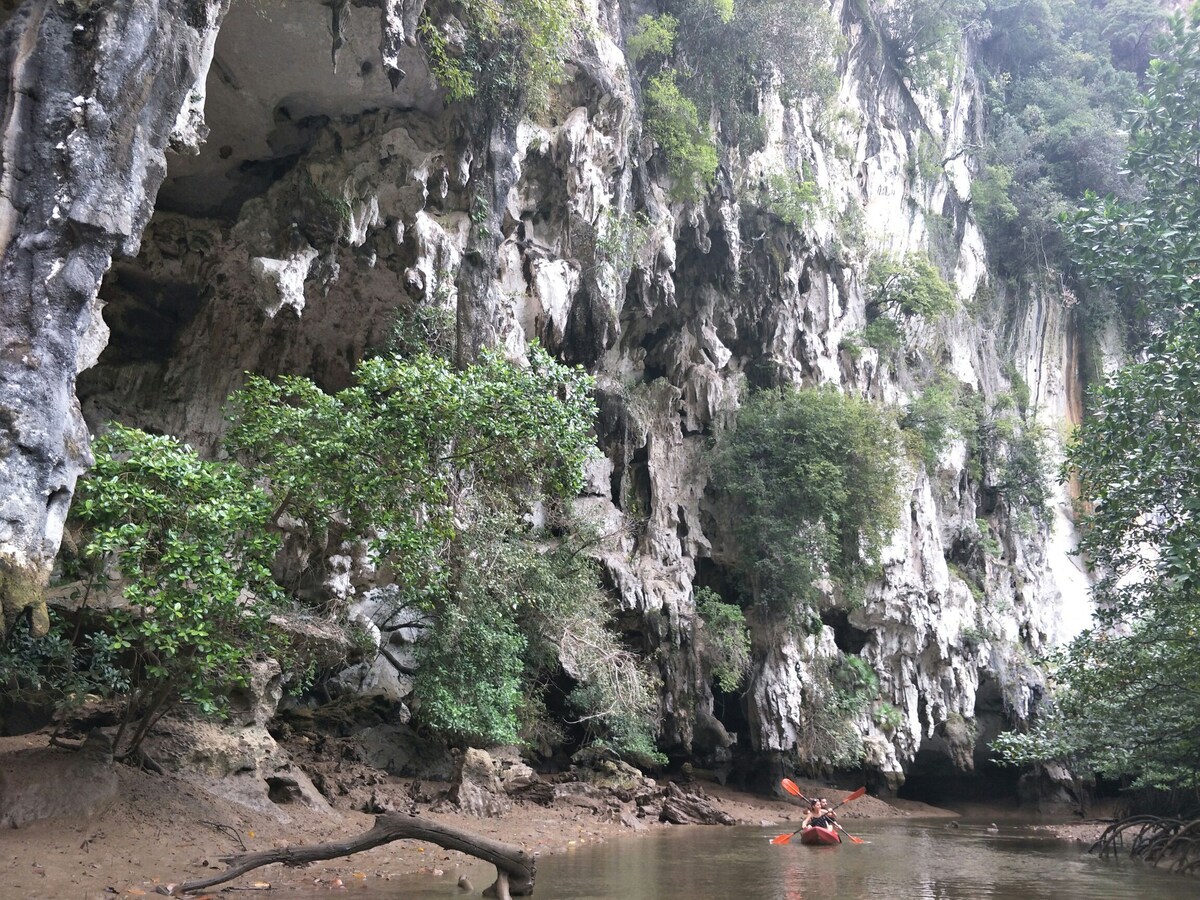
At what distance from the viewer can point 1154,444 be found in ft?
39.4

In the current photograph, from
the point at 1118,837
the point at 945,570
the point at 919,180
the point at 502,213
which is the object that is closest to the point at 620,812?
the point at 1118,837

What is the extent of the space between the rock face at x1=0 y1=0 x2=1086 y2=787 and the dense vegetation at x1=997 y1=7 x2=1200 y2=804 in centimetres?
916

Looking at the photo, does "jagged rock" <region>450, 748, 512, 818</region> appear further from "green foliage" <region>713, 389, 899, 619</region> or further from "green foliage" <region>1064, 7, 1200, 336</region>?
"green foliage" <region>1064, 7, 1200, 336</region>

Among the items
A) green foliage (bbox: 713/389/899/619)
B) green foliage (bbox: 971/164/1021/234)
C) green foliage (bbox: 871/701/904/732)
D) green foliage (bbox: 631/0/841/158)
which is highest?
green foliage (bbox: 971/164/1021/234)

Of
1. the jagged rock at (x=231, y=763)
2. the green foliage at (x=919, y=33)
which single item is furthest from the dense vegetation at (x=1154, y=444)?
the green foliage at (x=919, y=33)

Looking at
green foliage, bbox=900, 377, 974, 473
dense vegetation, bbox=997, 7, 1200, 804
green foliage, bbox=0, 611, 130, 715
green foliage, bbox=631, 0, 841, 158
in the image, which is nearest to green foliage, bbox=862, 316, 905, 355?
green foliage, bbox=900, 377, 974, 473

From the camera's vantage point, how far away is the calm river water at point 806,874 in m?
8.76

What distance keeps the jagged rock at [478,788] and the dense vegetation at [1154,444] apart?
1004 cm

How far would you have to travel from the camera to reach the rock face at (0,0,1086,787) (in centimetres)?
698

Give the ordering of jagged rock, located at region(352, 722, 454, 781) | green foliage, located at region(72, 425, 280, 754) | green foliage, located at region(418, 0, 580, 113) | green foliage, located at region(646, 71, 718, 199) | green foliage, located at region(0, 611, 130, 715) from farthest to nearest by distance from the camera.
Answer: green foliage, located at region(646, 71, 718, 199), jagged rock, located at region(352, 722, 454, 781), green foliage, located at region(418, 0, 580, 113), green foliage, located at region(0, 611, 130, 715), green foliage, located at region(72, 425, 280, 754)

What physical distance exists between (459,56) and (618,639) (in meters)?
12.5

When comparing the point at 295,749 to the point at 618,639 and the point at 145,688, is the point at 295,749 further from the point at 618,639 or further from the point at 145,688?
the point at 618,639

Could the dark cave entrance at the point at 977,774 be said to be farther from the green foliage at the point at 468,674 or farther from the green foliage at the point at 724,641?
the green foliage at the point at 468,674

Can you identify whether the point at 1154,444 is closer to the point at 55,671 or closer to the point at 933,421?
the point at 55,671
